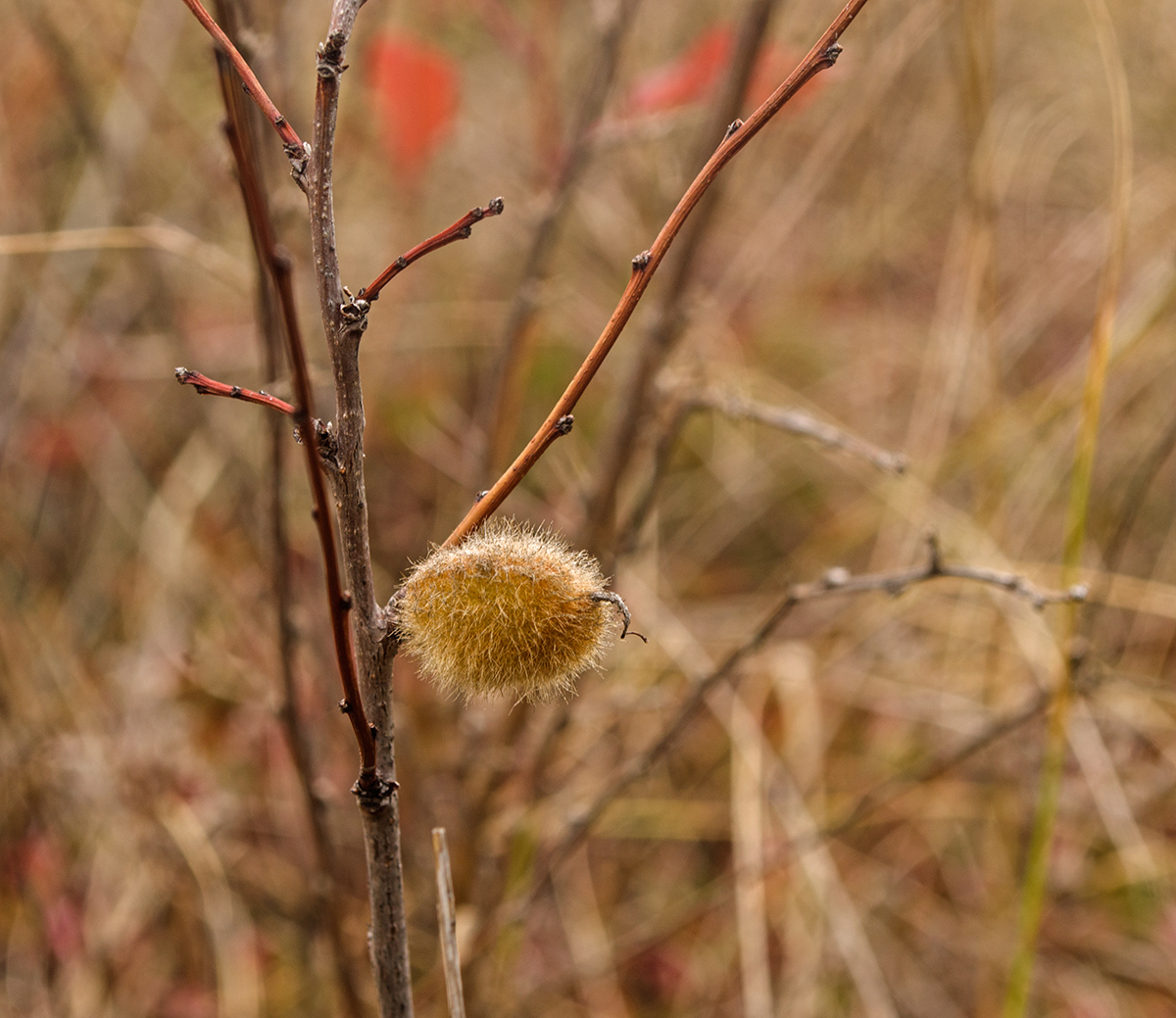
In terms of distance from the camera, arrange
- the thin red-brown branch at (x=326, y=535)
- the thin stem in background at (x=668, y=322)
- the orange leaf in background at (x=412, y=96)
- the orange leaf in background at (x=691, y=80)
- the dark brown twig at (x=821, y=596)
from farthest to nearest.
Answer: the orange leaf in background at (x=412, y=96), the orange leaf in background at (x=691, y=80), the thin stem in background at (x=668, y=322), the dark brown twig at (x=821, y=596), the thin red-brown branch at (x=326, y=535)

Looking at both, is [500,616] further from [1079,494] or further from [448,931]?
[1079,494]

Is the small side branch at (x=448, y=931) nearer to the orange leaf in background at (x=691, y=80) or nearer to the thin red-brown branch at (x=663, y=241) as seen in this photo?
the thin red-brown branch at (x=663, y=241)

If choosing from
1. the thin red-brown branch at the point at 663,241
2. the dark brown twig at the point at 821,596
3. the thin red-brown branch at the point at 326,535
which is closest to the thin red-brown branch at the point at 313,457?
the thin red-brown branch at the point at 326,535

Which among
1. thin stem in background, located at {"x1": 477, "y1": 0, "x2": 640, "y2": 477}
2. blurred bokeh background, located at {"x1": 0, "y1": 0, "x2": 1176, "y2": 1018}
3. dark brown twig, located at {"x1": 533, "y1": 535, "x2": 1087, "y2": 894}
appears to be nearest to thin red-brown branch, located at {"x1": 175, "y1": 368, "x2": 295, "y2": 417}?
dark brown twig, located at {"x1": 533, "y1": 535, "x2": 1087, "y2": 894}

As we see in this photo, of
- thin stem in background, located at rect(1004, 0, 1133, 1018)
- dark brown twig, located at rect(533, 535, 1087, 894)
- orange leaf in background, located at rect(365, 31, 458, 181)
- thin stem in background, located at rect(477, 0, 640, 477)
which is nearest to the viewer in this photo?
dark brown twig, located at rect(533, 535, 1087, 894)

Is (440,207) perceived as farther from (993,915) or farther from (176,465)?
(993,915)

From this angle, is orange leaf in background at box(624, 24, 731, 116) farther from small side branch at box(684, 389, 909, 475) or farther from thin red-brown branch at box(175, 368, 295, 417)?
thin red-brown branch at box(175, 368, 295, 417)
